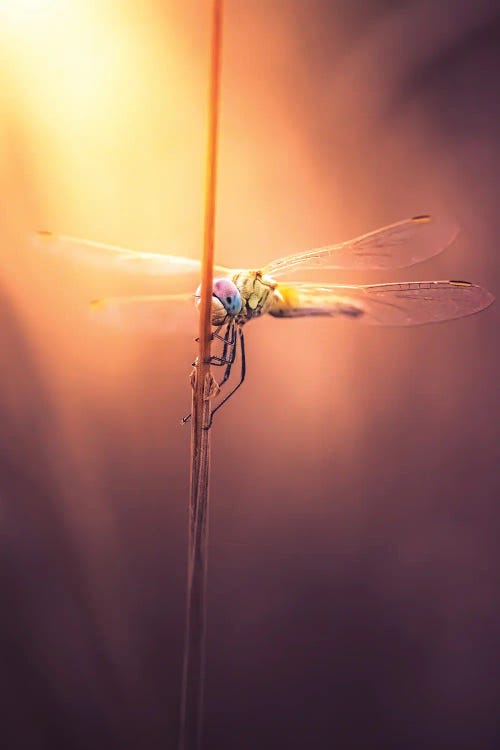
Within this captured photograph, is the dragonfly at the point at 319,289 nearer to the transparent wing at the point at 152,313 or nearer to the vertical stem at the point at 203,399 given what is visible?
the transparent wing at the point at 152,313

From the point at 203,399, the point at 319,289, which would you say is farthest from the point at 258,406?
the point at 203,399

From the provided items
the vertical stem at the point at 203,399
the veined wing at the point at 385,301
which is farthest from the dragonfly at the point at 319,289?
the vertical stem at the point at 203,399

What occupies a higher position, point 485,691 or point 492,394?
point 492,394

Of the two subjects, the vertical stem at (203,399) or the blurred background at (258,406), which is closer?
the vertical stem at (203,399)

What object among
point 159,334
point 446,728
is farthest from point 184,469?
point 446,728

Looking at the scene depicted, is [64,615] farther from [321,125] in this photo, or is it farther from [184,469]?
[321,125]

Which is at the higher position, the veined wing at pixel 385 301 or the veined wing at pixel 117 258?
the veined wing at pixel 117 258

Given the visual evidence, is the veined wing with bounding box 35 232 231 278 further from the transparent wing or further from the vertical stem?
the vertical stem
